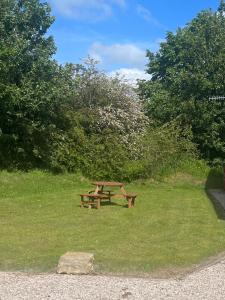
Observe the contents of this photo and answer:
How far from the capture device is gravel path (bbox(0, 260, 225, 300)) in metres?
6.00

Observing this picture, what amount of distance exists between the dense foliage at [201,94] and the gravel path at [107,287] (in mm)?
17897

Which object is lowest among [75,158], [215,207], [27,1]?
[215,207]

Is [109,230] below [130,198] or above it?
below

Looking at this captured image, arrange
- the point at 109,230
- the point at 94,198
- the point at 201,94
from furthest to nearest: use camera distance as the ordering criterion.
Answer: the point at 201,94 < the point at 94,198 < the point at 109,230

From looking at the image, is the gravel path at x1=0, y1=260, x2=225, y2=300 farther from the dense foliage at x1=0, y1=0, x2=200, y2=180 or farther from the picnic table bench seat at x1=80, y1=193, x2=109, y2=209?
the dense foliage at x1=0, y1=0, x2=200, y2=180

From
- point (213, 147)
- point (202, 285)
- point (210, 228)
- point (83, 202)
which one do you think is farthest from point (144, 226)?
point (213, 147)

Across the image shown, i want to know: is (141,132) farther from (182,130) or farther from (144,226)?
(144,226)

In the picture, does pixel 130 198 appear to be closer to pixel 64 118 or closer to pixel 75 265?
pixel 75 265

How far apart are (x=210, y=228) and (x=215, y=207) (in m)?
4.22

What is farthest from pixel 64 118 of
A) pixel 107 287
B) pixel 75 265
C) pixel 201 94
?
pixel 107 287

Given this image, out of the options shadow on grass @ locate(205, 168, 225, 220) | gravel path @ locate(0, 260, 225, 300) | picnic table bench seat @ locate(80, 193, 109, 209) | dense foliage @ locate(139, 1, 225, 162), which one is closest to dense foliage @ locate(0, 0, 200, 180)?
dense foliage @ locate(139, 1, 225, 162)

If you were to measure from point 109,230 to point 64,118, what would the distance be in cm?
1222

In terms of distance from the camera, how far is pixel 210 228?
441 inches

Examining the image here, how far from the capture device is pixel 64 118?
2242 centimetres
